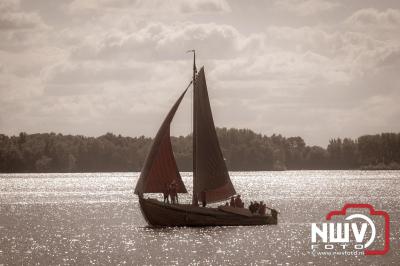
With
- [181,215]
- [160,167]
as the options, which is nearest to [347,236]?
[181,215]

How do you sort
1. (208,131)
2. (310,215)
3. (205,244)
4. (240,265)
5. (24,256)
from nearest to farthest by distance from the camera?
(240,265) < (24,256) < (205,244) < (208,131) < (310,215)

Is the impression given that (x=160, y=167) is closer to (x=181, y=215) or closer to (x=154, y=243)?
(x=181, y=215)

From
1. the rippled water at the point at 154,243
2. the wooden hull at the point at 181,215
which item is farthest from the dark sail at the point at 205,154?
the rippled water at the point at 154,243

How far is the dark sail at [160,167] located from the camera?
6397 centimetres

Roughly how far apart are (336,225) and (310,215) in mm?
11532

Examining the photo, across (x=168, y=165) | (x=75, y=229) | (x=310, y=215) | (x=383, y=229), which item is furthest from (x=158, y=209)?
(x=310, y=215)

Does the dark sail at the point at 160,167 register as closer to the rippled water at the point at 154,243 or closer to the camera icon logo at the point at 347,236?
the rippled water at the point at 154,243

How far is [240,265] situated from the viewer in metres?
52.1

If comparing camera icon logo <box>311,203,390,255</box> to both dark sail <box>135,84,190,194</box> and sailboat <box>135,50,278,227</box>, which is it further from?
dark sail <box>135,84,190,194</box>

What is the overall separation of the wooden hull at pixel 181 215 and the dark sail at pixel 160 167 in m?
2.24

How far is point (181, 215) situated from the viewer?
6681cm

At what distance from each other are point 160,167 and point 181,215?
439 centimetres

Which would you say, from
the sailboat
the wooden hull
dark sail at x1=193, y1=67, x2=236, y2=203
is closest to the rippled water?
the wooden hull

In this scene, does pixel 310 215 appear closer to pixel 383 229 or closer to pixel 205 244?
pixel 383 229
